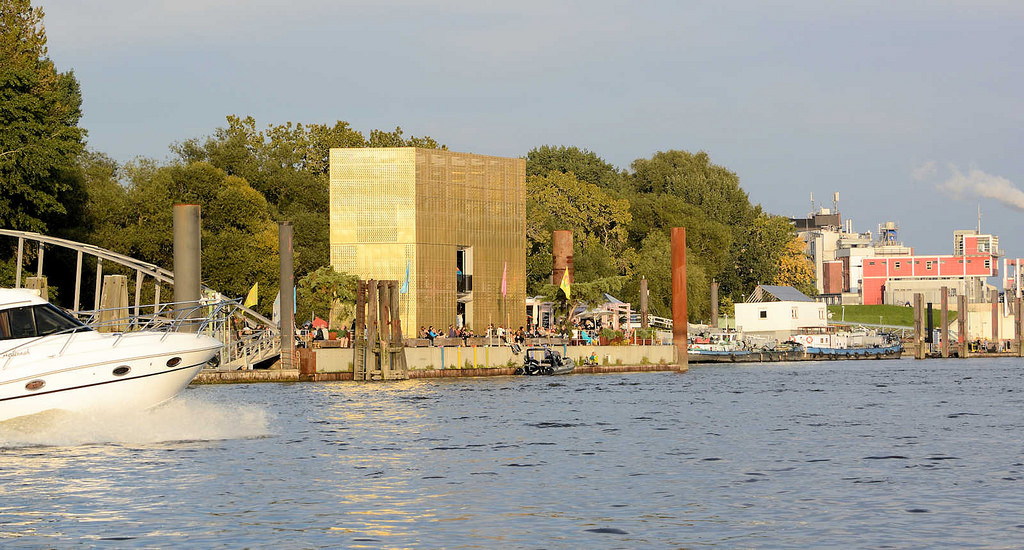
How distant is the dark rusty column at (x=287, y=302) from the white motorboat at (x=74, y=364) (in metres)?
33.7

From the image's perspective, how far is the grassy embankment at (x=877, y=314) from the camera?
169 m

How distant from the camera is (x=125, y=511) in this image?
68.4 feet

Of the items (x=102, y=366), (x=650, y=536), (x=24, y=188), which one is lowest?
(x=650, y=536)

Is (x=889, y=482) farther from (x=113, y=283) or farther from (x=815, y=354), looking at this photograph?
(x=815, y=354)

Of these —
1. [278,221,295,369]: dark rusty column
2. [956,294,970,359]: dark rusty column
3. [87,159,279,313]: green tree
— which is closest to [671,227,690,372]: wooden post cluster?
[278,221,295,369]: dark rusty column

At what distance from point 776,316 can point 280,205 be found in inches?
1893

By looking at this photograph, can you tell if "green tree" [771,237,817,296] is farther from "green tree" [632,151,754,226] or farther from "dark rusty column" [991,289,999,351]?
"dark rusty column" [991,289,999,351]

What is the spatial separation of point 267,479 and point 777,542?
10885 mm

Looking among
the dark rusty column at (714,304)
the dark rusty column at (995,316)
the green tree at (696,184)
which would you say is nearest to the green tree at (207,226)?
the dark rusty column at (714,304)

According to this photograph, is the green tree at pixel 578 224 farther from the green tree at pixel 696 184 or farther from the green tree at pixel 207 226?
the green tree at pixel 207 226

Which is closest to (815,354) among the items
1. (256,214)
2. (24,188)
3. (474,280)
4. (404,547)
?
(474,280)

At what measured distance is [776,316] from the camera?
120375mm

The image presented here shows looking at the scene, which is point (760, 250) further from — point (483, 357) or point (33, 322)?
point (33, 322)

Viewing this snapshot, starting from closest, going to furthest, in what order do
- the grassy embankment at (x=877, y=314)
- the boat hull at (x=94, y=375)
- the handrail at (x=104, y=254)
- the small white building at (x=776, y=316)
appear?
the boat hull at (x=94, y=375)
the handrail at (x=104, y=254)
the small white building at (x=776, y=316)
the grassy embankment at (x=877, y=314)
